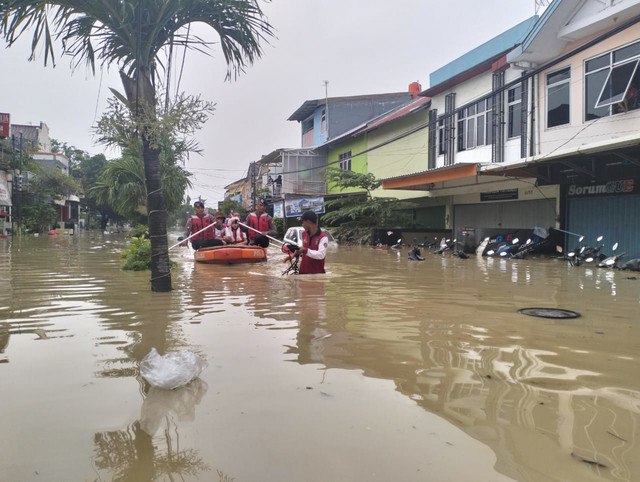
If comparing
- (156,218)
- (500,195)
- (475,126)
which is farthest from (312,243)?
(475,126)

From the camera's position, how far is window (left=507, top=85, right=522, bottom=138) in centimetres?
1725

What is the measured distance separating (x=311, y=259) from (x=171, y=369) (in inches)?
203

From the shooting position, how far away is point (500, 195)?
19656 mm

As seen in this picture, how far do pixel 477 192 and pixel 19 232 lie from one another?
31.9 m

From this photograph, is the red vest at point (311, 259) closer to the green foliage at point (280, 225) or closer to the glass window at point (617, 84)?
the glass window at point (617, 84)

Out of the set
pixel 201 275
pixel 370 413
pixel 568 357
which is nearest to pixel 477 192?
pixel 201 275

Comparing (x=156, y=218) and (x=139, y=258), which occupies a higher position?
Answer: (x=156, y=218)

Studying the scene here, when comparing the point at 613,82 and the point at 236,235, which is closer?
the point at 236,235

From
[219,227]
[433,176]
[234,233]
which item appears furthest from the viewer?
[433,176]

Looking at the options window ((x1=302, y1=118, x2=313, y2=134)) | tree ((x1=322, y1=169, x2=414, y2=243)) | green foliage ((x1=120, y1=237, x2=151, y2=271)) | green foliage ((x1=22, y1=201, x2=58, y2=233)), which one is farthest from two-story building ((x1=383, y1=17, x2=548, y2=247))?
green foliage ((x1=22, y1=201, x2=58, y2=233))

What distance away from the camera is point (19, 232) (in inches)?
1395

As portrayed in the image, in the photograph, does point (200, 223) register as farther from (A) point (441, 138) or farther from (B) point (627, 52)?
(A) point (441, 138)

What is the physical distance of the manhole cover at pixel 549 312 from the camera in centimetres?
561

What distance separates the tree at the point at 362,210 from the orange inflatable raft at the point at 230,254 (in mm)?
12005
